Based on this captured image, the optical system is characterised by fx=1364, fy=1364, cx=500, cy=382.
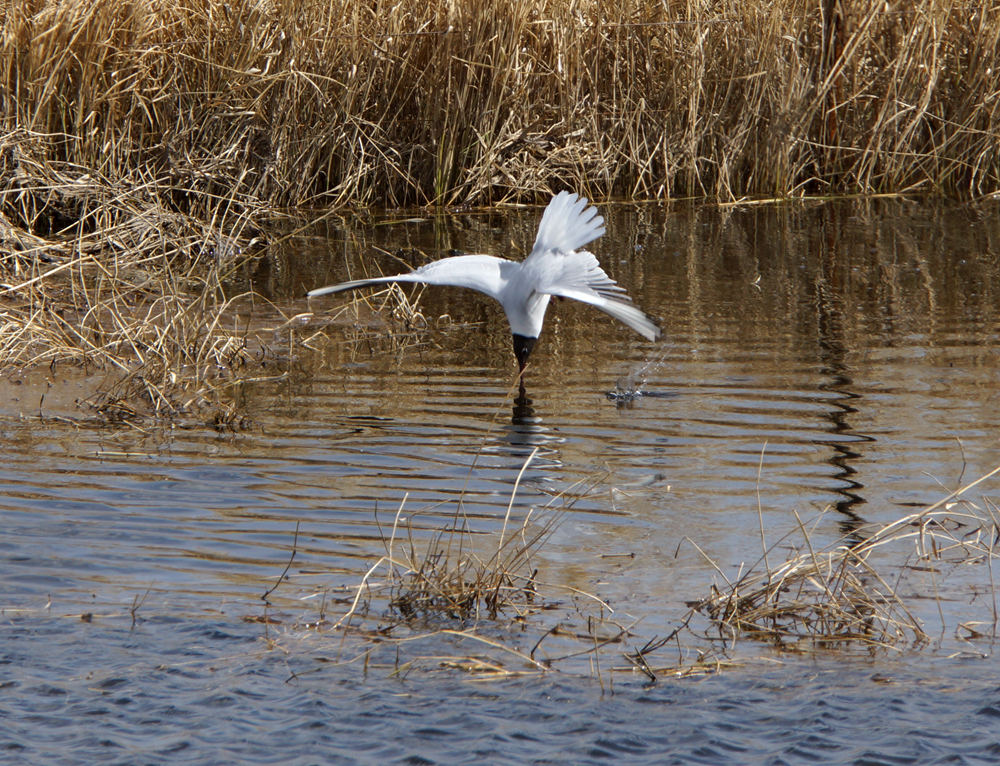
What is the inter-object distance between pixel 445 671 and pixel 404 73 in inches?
317

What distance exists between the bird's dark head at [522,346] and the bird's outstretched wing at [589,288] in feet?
1.13

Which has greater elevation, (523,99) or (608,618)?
(523,99)

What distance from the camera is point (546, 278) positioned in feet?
21.3

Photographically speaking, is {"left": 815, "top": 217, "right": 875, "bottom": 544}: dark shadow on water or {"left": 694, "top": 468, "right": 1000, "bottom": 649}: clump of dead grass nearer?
{"left": 694, "top": 468, "right": 1000, "bottom": 649}: clump of dead grass

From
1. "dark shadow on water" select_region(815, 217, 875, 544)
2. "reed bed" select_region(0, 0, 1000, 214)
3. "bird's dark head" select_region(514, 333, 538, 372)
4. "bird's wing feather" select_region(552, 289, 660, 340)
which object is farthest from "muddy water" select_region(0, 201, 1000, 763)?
"reed bed" select_region(0, 0, 1000, 214)

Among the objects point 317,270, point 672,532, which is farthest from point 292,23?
point 672,532

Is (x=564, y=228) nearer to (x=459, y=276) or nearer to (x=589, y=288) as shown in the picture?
(x=589, y=288)

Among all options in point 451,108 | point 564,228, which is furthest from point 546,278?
point 451,108

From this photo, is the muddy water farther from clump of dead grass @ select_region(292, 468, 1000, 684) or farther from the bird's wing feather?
the bird's wing feather

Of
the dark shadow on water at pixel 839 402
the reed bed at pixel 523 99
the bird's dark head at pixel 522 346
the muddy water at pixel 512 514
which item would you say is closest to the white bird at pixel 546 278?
the bird's dark head at pixel 522 346

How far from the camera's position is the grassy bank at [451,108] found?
930cm

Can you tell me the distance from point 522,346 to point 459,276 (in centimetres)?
50

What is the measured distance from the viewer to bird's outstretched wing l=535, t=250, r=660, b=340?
634 cm

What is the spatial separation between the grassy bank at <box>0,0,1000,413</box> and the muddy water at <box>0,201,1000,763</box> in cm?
161
